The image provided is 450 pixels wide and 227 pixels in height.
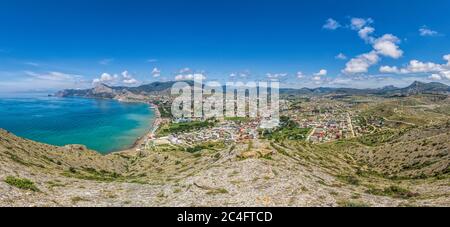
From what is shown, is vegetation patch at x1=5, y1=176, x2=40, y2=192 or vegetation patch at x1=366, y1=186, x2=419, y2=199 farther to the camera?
vegetation patch at x1=366, y1=186, x2=419, y2=199

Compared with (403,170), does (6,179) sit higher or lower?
higher

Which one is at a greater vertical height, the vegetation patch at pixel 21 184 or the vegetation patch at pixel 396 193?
the vegetation patch at pixel 21 184

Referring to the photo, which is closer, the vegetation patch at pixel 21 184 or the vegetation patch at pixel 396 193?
the vegetation patch at pixel 21 184

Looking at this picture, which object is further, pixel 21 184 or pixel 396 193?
pixel 396 193

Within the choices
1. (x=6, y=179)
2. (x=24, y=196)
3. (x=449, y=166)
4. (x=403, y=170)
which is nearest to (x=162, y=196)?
(x=24, y=196)

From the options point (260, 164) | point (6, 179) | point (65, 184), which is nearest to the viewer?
point (6, 179)

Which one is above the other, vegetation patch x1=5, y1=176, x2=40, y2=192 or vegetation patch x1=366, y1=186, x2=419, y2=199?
vegetation patch x1=5, y1=176, x2=40, y2=192

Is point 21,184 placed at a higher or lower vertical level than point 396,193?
higher
